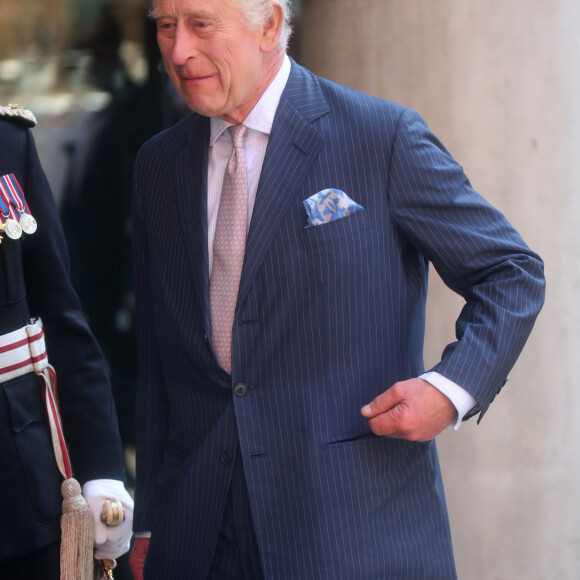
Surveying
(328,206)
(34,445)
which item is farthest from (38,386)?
(328,206)

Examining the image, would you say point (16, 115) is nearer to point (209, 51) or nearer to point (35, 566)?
point (209, 51)

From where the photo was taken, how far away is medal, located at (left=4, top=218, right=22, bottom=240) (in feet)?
7.04

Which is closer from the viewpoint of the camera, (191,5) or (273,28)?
(191,5)

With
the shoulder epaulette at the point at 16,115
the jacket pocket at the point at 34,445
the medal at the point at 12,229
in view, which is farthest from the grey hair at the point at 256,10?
the jacket pocket at the point at 34,445

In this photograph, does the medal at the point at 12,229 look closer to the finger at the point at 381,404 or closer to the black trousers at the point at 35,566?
the black trousers at the point at 35,566

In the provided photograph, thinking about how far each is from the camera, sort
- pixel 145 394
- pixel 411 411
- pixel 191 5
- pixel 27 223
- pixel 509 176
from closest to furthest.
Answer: pixel 411 411, pixel 191 5, pixel 27 223, pixel 145 394, pixel 509 176

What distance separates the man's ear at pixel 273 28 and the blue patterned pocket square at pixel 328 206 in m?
0.34

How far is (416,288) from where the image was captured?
87.0 inches

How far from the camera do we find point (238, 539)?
2.14m

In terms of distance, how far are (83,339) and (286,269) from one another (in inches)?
19.2

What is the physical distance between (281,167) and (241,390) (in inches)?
18.0

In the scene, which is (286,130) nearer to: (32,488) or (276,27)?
(276,27)

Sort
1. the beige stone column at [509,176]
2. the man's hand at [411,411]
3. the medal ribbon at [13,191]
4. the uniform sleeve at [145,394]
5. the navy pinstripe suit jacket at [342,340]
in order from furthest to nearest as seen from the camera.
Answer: the beige stone column at [509,176], the uniform sleeve at [145,394], the medal ribbon at [13,191], the navy pinstripe suit jacket at [342,340], the man's hand at [411,411]

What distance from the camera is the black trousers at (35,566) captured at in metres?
2.11
